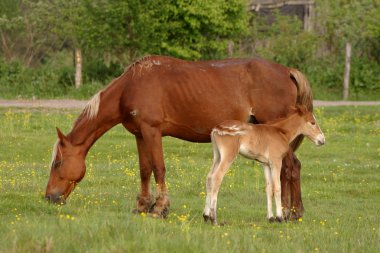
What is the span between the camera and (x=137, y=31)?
37.2 meters

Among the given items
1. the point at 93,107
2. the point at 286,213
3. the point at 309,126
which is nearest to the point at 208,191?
the point at 286,213

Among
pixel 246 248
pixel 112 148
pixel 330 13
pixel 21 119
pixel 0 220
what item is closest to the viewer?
pixel 246 248

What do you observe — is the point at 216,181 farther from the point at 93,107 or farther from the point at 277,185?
the point at 93,107

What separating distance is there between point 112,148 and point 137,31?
14719 mm

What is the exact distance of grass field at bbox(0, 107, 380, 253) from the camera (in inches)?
370

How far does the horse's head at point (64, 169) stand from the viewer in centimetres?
1385

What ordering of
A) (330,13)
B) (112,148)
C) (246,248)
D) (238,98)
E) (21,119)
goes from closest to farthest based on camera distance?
1. (246,248)
2. (238,98)
3. (112,148)
4. (21,119)
5. (330,13)

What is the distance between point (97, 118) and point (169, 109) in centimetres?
103

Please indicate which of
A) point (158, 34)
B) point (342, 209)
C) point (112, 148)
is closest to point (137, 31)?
point (158, 34)

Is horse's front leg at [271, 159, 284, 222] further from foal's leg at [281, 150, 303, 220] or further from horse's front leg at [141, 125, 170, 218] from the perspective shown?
horse's front leg at [141, 125, 170, 218]

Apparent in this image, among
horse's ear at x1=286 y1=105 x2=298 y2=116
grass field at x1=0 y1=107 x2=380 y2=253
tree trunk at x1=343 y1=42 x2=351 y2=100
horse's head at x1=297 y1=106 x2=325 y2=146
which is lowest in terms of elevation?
tree trunk at x1=343 y1=42 x2=351 y2=100

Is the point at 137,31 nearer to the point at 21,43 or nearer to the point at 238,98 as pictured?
the point at 21,43

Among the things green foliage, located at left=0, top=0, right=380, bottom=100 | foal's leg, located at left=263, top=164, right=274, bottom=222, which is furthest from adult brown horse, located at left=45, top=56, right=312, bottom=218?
green foliage, located at left=0, top=0, right=380, bottom=100

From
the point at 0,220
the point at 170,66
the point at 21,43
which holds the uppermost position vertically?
the point at 170,66
